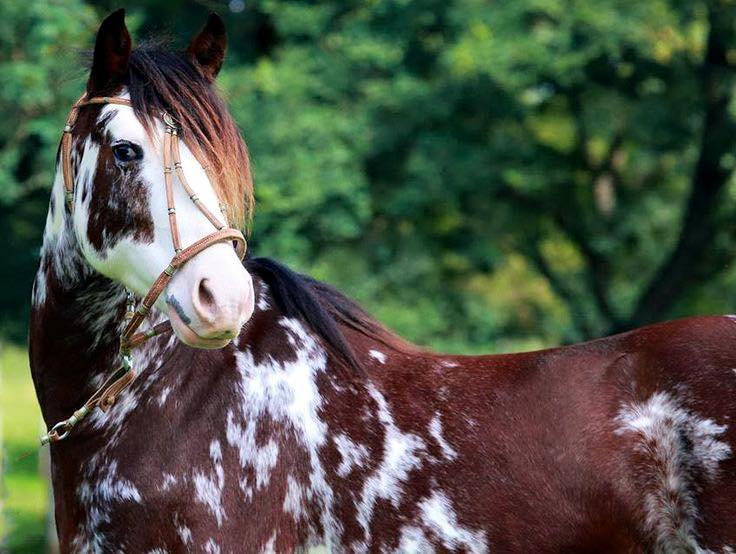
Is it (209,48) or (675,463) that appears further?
(209,48)

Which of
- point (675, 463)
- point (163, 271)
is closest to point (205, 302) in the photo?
point (163, 271)

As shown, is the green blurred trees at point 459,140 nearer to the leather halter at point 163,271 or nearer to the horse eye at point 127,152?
the leather halter at point 163,271

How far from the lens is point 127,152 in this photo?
292cm

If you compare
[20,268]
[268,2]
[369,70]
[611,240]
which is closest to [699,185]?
[611,240]

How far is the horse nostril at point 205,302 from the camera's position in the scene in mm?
2635

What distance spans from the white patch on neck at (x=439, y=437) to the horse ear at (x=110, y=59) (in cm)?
147

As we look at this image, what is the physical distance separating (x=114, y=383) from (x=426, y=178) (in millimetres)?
7618

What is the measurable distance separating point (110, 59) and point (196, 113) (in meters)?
0.34

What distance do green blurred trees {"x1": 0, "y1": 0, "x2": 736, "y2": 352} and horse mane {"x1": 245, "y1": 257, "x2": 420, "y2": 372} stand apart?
18.2ft

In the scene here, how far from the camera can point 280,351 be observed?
325cm

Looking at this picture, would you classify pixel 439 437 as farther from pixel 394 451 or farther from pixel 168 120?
pixel 168 120

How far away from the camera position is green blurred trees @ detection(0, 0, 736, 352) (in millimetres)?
9414

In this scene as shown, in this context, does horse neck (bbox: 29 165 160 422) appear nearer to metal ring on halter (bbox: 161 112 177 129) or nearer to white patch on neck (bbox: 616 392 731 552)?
metal ring on halter (bbox: 161 112 177 129)

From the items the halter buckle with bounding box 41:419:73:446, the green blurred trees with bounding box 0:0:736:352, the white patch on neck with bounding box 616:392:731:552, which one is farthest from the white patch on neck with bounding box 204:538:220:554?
the green blurred trees with bounding box 0:0:736:352
